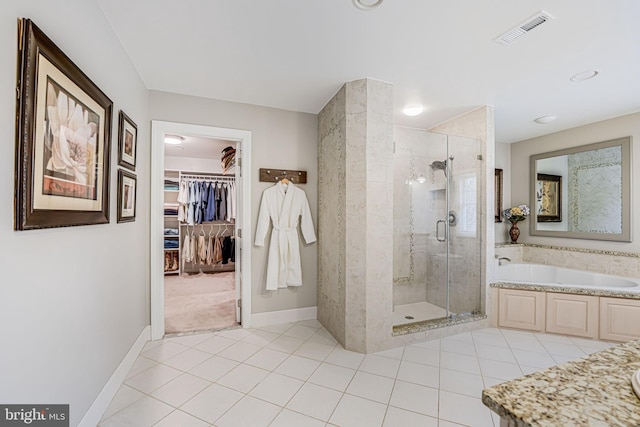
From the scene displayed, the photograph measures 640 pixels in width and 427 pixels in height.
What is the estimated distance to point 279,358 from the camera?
2.41m

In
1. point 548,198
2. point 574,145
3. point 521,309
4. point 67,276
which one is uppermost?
point 574,145

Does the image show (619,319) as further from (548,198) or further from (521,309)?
(548,198)

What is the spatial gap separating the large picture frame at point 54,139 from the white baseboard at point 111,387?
1090 millimetres

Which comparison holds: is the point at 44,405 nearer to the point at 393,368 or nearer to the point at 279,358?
the point at 279,358

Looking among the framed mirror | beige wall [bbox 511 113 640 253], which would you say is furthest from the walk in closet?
beige wall [bbox 511 113 640 253]

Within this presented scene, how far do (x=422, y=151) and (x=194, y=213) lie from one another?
472 centimetres

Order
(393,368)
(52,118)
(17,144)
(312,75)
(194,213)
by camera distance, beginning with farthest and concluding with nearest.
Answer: (194,213)
(312,75)
(393,368)
(52,118)
(17,144)

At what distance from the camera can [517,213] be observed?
411 cm

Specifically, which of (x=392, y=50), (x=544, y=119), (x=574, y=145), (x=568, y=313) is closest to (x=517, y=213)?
(x=574, y=145)

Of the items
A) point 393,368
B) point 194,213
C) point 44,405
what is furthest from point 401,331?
point 194,213

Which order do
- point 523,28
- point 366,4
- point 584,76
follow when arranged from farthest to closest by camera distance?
point 584,76, point 523,28, point 366,4

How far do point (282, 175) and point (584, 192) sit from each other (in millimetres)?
3993

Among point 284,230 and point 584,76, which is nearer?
point 584,76

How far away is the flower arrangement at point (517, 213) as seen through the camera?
13.4ft
